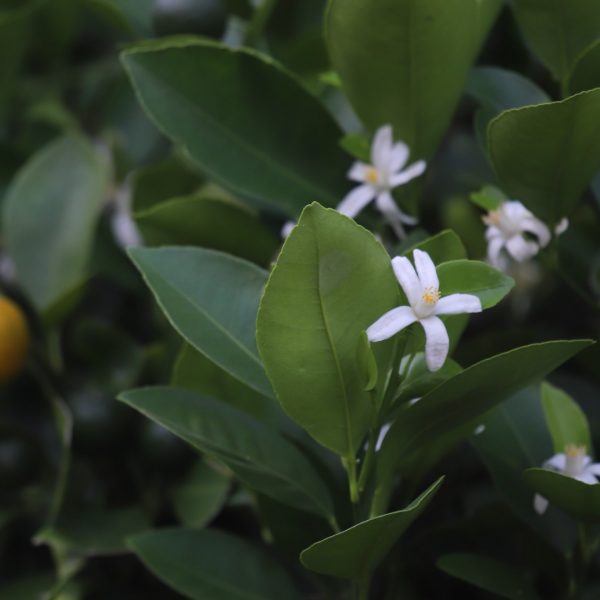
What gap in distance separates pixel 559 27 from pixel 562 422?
33cm

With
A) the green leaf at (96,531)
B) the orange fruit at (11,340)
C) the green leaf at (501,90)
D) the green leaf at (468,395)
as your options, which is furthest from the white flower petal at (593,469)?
the orange fruit at (11,340)

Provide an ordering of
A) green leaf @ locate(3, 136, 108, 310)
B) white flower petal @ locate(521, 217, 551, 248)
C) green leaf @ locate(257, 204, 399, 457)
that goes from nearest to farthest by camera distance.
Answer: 1. green leaf @ locate(257, 204, 399, 457)
2. white flower petal @ locate(521, 217, 551, 248)
3. green leaf @ locate(3, 136, 108, 310)

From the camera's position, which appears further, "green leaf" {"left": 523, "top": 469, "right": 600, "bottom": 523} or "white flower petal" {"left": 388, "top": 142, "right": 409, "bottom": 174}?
"white flower petal" {"left": 388, "top": 142, "right": 409, "bottom": 174}

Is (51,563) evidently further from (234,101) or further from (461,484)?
(234,101)

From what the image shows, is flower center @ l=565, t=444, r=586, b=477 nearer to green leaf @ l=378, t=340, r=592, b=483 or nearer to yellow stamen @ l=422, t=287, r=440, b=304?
green leaf @ l=378, t=340, r=592, b=483

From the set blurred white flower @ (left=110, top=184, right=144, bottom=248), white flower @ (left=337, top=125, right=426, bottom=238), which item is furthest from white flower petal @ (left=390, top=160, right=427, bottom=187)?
blurred white flower @ (left=110, top=184, right=144, bottom=248)

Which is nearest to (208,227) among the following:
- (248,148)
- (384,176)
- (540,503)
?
(248,148)

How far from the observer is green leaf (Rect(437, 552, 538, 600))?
82 centimetres

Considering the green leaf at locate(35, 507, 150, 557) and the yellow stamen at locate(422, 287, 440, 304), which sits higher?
the yellow stamen at locate(422, 287, 440, 304)

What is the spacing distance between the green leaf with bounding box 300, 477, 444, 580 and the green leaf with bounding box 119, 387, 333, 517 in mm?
81

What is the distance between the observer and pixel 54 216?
4.13 ft

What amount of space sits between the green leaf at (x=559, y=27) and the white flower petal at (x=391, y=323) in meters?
0.34

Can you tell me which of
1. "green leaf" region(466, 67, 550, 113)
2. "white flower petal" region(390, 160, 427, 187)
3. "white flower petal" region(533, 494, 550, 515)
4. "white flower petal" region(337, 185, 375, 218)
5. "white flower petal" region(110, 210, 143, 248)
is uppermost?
"green leaf" region(466, 67, 550, 113)

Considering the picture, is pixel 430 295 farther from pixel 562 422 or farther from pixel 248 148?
pixel 248 148
